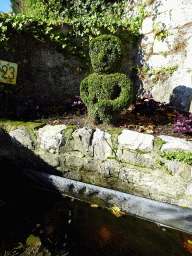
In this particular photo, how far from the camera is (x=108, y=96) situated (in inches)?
91.2

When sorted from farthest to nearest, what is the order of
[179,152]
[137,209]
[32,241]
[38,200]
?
1. [38,200]
2. [137,209]
3. [179,152]
4. [32,241]

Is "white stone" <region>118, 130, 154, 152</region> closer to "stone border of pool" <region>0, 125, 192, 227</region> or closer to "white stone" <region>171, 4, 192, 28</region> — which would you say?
"stone border of pool" <region>0, 125, 192, 227</region>

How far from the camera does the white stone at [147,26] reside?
3.61 metres

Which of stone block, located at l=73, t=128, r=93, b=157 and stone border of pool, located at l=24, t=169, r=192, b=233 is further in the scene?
stone block, located at l=73, t=128, r=93, b=157

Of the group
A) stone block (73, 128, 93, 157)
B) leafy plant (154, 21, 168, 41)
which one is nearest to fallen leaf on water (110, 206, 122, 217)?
stone block (73, 128, 93, 157)

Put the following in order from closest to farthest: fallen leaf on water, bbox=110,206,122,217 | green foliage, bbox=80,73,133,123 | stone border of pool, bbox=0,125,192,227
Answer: stone border of pool, bbox=0,125,192,227, fallen leaf on water, bbox=110,206,122,217, green foliage, bbox=80,73,133,123

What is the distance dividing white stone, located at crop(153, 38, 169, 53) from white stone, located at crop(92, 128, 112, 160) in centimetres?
241

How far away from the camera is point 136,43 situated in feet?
12.9

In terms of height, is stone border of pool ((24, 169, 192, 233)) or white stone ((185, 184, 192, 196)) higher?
white stone ((185, 184, 192, 196))

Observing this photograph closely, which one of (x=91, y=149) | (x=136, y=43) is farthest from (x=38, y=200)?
(x=136, y=43)

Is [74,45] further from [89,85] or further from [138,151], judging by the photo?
[138,151]

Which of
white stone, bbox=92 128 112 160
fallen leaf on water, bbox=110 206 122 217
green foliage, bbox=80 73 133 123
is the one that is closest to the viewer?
fallen leaf on water, bbox=110 206 122 217

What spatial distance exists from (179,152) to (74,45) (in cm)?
307

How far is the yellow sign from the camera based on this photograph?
2.93m
